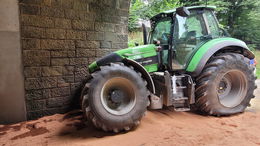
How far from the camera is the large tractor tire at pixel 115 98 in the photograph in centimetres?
280

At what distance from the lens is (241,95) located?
12.7 ft

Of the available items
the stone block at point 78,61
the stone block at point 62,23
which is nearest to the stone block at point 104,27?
the stone block at point 62,23

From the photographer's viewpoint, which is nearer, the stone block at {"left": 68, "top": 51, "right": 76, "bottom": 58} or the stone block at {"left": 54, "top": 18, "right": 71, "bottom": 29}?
the stone block at {"left": 54, "top": 18, "right": 71, "bottom": 29}

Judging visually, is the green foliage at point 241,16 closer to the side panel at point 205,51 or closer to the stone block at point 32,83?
the side panel at point 205,51

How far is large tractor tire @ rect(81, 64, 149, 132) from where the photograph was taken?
9.20 feet

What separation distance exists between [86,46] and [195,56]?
229 cm

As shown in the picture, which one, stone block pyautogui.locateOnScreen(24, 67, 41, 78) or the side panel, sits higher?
the side panel

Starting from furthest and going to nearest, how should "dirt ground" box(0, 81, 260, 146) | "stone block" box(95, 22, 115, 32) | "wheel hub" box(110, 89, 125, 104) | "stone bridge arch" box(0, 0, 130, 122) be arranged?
1. "stone block" box(95, 22, 115, 32)
2. "stone bridge arch" box(0, 0, 130, 122)
3. "wheel hub" box(110, 89, 125, 104)
4. "dirt ground" box(0, 81, 260, 146)

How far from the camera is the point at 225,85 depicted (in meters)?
4.07

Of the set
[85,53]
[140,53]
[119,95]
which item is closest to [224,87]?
[140,53]

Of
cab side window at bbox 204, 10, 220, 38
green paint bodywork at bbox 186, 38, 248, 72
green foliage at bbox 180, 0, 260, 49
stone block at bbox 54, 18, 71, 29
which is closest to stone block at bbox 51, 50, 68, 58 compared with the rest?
stone block at bbox 54, 18, 71, 29

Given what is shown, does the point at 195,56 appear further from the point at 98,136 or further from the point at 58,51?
the point at 58,51

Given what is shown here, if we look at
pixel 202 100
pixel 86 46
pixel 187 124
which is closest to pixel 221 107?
pixel 202 100

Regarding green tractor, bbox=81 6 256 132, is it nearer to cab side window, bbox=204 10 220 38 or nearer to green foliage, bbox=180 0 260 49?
cab side window, bbox=204 10 220 38
